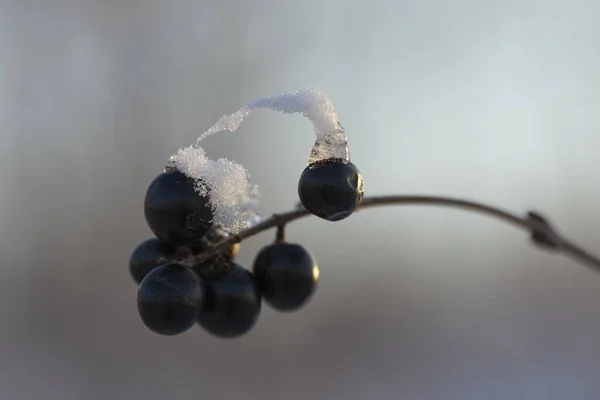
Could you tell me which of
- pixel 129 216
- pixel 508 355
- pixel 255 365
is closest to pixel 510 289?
pixel 508 355

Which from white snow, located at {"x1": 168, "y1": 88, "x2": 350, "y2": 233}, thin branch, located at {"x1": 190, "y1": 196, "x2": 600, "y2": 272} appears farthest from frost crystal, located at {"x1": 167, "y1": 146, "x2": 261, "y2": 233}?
thin branch, located at {"x1": 190, "y1": 196, "x2": 600, "y2": 272}

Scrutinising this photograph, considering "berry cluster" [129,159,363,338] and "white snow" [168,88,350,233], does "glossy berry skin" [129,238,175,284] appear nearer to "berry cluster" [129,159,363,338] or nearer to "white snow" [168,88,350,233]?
"berry cluster" [129,159,363,338]

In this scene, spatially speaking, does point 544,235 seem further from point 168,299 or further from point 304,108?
point 168,299

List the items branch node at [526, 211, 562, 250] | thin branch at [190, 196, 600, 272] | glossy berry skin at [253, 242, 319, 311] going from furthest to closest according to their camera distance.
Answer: branch node at [526, 211, 562, 250], glossy berry skin at [253, 242, 319, 311], thin branch at [190, 196, 600, 272]

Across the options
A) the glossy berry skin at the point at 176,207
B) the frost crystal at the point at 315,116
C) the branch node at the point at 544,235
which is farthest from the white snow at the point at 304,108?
the branch node at the point at 544,235

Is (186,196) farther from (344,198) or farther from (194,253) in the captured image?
(344,198)

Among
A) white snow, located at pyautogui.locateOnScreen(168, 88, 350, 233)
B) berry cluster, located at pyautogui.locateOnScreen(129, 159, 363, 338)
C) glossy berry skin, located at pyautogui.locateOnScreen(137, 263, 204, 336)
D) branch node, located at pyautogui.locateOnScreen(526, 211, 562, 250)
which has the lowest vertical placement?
glossy berry skin, located at pyautogui.locateOnScreen(137, 263, 204, 336)
